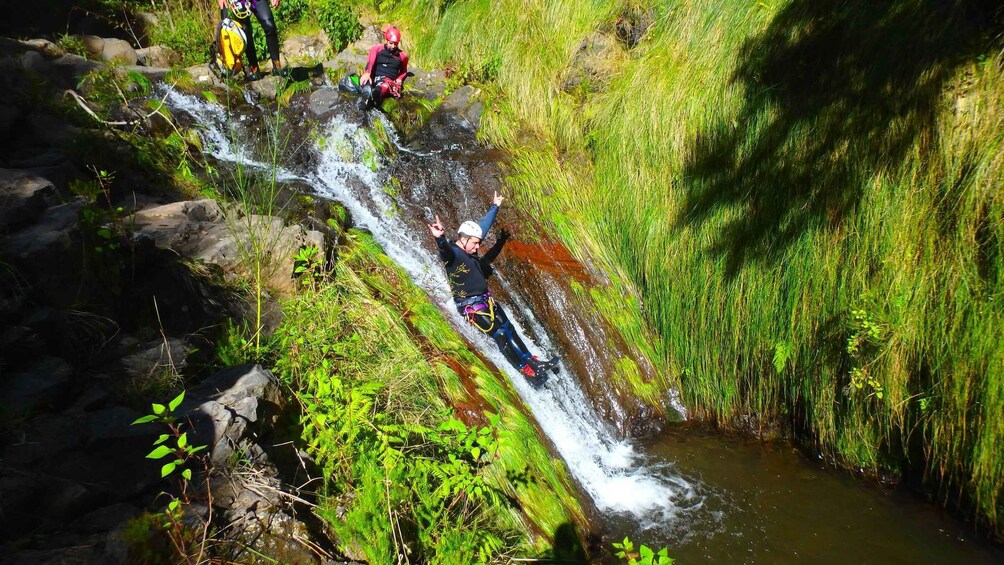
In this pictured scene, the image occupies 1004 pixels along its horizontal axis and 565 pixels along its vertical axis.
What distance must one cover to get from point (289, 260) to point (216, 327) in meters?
0.80

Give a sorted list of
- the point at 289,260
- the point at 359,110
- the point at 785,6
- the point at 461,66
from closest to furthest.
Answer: the point at 289,260
the point at 785,6
the point at 359,110
the point at 461,66

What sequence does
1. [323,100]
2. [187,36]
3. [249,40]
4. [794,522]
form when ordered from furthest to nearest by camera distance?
[187,36] → [249,40] → [323,100] → [794,522]

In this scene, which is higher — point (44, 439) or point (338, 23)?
point (338, 23)

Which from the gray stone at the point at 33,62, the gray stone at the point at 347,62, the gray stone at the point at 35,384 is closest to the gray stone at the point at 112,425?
the gray stone at the point at 35,384

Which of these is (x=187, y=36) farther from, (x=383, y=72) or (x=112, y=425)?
(x=112, y=425)

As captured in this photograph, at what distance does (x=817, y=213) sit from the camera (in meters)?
4.14

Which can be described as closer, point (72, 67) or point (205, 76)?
point (72, 67)

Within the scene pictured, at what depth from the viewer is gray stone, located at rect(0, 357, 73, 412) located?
2199 mm

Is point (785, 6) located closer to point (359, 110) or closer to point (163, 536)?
point (359, 110)

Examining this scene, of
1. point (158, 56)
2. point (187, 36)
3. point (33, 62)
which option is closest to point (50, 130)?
point (33, 62)

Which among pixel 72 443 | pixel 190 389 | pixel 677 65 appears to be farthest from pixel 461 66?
pixel 72 443

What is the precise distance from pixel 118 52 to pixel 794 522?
9529 mm

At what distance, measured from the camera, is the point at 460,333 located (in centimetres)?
478

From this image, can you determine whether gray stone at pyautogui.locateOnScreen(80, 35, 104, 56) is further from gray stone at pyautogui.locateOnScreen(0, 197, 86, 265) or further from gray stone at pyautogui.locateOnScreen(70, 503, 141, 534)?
gray stone at pyautogui.locateOnScreen(70, 503, 141, 534)
